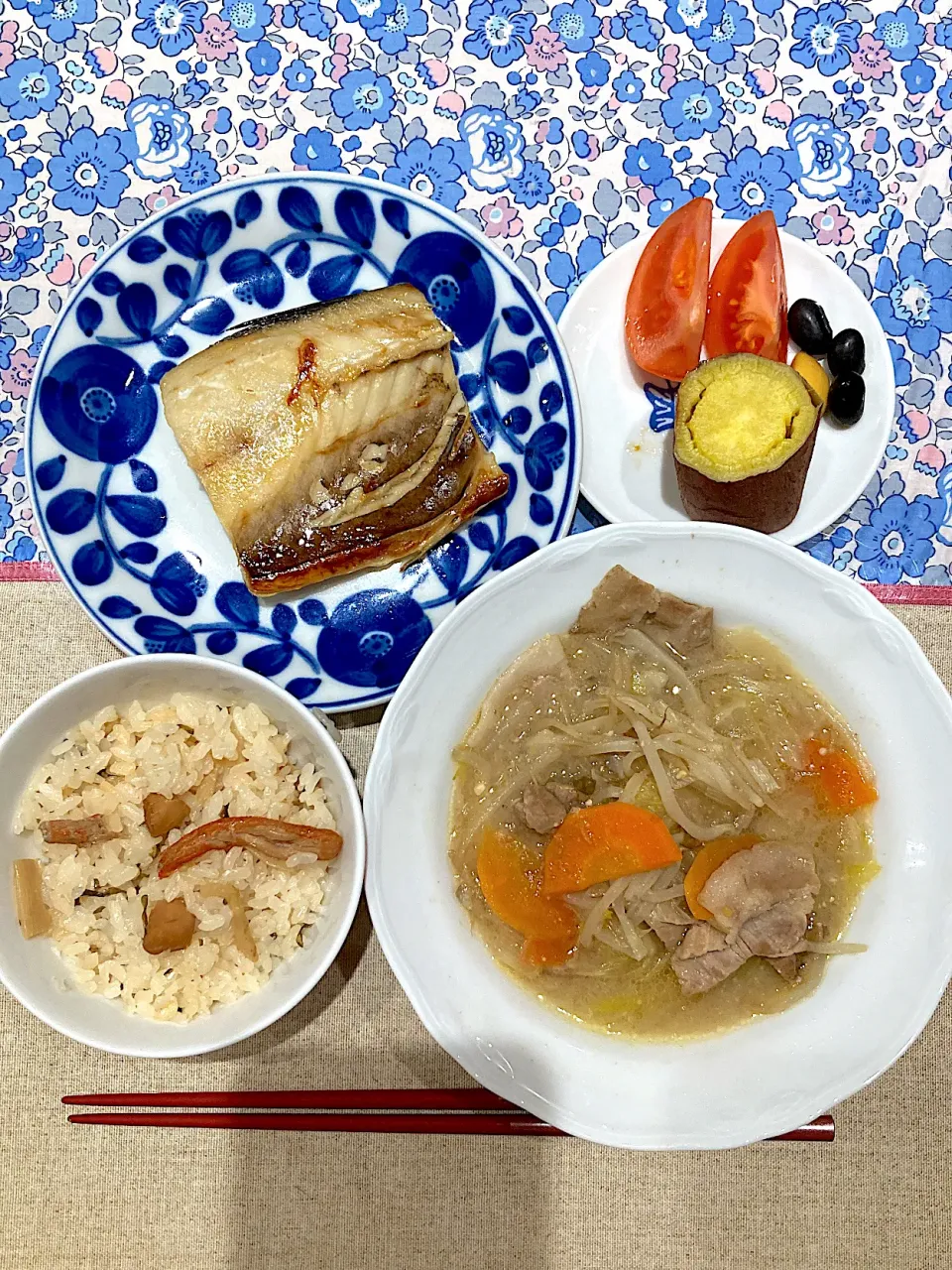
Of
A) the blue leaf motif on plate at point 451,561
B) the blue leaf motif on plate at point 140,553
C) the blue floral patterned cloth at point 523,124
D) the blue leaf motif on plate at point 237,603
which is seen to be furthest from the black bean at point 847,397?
the blue leaf motif on plate at point 140,553

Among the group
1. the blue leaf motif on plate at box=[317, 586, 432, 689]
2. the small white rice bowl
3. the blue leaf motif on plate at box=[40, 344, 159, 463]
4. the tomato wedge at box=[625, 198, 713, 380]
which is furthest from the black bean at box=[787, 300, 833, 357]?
the blue leaf motif on plate at box=[40, 344, 159, 463]

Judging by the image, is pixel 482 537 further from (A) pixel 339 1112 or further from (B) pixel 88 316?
(A) pixel 339 1112

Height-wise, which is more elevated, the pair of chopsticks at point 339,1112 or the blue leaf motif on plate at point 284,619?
the blue leaf motif on plate at point 284,619

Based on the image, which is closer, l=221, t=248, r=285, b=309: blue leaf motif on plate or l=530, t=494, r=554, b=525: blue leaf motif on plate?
l=530, t=494, r=554, b=525: blue leaf motif on plate

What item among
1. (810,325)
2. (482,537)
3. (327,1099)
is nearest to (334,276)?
(482,537)

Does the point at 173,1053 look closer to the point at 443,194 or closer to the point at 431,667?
the point at 431,667

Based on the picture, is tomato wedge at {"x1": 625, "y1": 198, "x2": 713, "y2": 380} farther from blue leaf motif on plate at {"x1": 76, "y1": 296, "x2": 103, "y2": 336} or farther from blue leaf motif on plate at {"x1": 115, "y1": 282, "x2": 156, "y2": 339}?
blue leaf motif on plate at {"x1": 76, "y1": 296, "x2": 103, "y2": 336}

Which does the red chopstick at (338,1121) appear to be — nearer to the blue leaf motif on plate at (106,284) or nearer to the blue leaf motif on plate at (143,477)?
the blue leaf motif on plate at (143,477)
